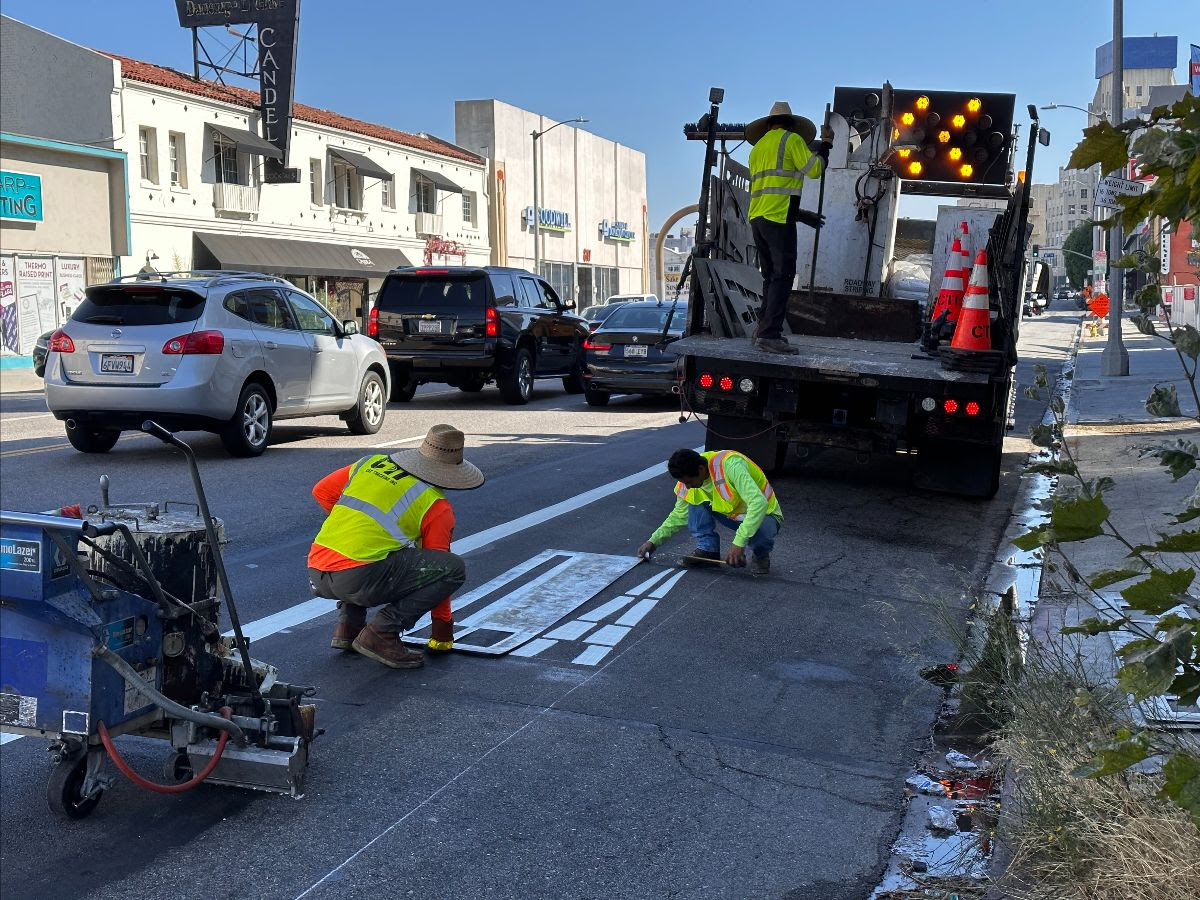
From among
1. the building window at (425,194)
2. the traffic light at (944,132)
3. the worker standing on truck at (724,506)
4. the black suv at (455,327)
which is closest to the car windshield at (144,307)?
the black suv at (455,327)

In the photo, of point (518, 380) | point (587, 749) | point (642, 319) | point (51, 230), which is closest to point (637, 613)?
point (587, 749)

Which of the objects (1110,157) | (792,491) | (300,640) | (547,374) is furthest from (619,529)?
(547,374)

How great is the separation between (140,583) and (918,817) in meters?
2.80

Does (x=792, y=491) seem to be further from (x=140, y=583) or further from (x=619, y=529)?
(x=140, y=583)

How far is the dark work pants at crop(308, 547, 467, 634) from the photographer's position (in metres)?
5.70

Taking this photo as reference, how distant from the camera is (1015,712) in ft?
15.2

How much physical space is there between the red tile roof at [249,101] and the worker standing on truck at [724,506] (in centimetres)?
2820

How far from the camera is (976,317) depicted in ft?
31.3

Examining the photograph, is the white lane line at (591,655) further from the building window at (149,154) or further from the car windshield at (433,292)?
the building window at (149,154)

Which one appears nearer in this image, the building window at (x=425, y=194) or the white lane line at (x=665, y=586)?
the white lane line at (x=665, y=586)

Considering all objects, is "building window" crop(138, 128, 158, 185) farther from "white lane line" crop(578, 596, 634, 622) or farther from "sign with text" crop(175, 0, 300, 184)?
"white lane line" crop(578, 596, 634, 622)

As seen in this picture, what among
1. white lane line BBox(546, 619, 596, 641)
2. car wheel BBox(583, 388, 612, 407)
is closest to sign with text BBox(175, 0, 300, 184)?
car wheel BBox(583, 388, 612, 407)

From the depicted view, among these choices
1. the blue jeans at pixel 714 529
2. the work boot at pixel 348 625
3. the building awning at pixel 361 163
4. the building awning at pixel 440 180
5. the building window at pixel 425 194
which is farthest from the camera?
the building window at pixel 425 194

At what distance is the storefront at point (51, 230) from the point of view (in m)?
28.5
